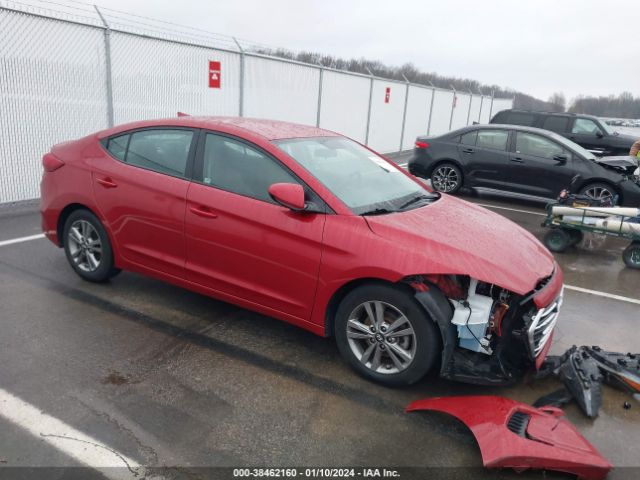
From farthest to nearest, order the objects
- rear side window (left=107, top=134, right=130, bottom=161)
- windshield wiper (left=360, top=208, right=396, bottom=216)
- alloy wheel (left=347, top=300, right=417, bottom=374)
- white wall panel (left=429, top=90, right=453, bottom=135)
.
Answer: white wall panel (left=429, top=90, right=453, bottom=135), rear side window (left=107, top=134, right=130, bottom=161), windshield wiper (left=360, top=208, right=396, bottom=216), alloy wheel (left=347, top=300, right=417, bottom=374)

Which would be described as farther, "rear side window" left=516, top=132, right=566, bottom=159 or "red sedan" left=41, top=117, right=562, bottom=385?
"rear side window" left=516, top=132, right=566, bottom=159

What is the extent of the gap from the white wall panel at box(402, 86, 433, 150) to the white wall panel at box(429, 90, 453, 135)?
0.88 meters

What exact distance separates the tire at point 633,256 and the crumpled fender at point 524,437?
432 cm

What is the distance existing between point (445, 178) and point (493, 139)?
1194 mm

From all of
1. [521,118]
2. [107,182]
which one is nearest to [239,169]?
→ [107,182]

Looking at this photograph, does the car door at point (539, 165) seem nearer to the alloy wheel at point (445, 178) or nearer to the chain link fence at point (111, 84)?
the alloy wheel at point (445, 178)

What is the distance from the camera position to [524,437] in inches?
107

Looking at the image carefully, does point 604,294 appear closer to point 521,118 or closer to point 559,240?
point 559,240

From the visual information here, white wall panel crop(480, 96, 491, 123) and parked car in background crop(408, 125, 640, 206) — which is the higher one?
white wall panel crop(480, 96, 491, 123)

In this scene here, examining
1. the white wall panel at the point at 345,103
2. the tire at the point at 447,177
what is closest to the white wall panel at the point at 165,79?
the white wall panel at the point at 345,103

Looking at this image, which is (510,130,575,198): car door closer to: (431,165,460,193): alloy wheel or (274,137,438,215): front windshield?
(431,165,460,193): alloy wheel

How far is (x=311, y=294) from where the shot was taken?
137 inches

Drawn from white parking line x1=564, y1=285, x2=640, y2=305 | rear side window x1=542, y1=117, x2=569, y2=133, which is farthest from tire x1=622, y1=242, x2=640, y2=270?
rear side window x1=542, y1=117, x2=569, y2=133

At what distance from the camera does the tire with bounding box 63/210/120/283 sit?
4512 millimetres
